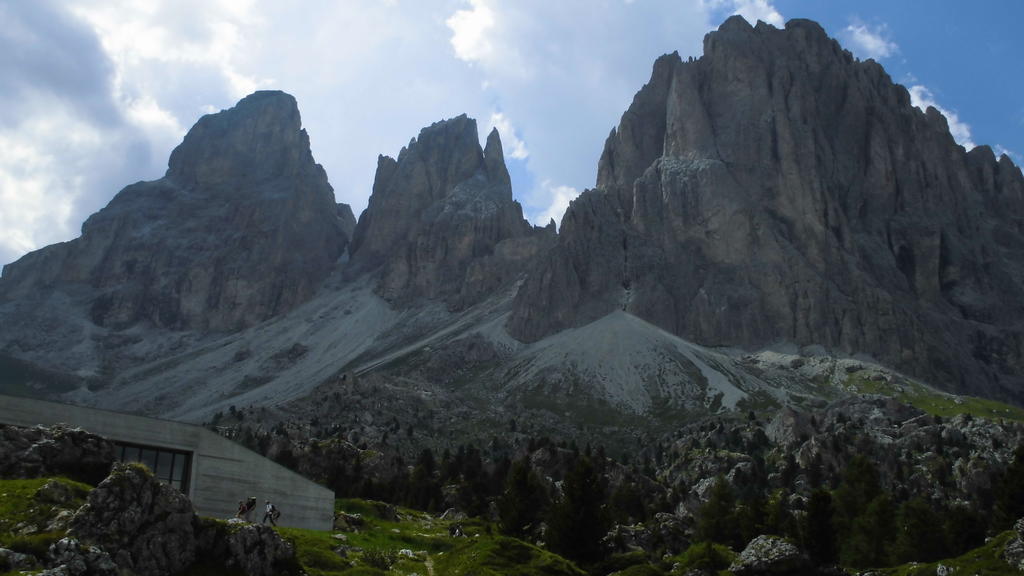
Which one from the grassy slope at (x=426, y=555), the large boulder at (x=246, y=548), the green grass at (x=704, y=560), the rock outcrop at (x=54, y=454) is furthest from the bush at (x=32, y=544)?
the green grass at (x=704, y=560)

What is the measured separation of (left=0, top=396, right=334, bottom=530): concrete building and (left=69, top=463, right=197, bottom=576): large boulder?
17.5m

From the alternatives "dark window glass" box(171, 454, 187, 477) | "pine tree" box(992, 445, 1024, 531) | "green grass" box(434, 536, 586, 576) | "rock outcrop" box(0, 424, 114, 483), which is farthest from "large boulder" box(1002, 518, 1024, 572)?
"dark window glass" box(171, 454, 187, 477)

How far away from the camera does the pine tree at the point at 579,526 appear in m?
55.5

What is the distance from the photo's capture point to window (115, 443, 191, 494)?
48438 millimetres

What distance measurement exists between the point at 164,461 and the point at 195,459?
1656 mm

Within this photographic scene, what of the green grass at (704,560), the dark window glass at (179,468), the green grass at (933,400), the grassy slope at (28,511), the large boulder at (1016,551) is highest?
the green grass at (933,400)

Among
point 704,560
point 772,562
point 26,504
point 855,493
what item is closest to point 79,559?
point 26,504

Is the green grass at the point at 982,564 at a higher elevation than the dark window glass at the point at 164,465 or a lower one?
lower

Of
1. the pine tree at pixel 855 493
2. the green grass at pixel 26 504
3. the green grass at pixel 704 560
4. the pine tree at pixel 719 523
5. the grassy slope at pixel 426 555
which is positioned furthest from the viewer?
the pine tree at pixel 855 493

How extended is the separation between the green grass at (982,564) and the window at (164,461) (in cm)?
4023

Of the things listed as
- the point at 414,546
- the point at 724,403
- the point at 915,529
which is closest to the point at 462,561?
the point at 414,546

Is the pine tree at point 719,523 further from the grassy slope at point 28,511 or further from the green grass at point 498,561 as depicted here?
the grassy slope at point 28,511

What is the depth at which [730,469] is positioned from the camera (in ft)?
431

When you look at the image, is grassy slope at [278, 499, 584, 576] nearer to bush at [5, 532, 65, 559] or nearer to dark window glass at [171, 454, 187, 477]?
dark window glass at [171, 454, 187, 477]
